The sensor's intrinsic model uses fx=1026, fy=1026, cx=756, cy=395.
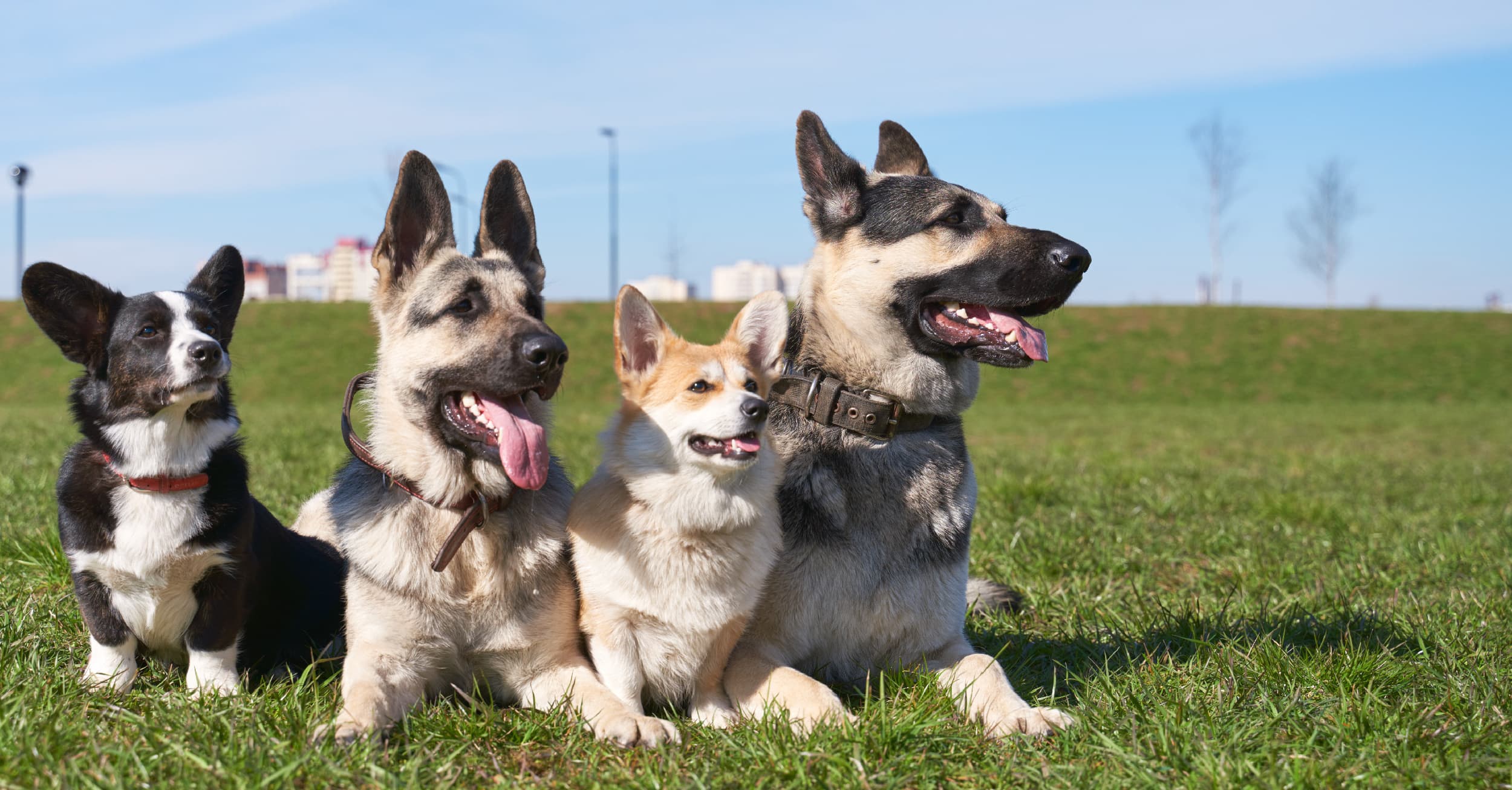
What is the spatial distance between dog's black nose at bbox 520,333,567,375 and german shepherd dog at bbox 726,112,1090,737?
3.27 ft

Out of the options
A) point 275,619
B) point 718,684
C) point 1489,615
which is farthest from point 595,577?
point 1489,615

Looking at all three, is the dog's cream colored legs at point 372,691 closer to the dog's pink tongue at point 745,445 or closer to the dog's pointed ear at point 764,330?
the dog's pink tongue at point 745,445

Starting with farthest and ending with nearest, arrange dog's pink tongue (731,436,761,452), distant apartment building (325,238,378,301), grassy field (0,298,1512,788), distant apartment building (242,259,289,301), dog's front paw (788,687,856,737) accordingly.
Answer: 1. distant apartment building (325,238,378,301)
2. distant apartment building (242,259,289,301)
3. dog's pink tongue (731,436,761,452)
4. dog's front paw (788,687,856,737)
5. grassy field (0,298,1512,788)

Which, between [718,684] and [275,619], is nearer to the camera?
[718,684]

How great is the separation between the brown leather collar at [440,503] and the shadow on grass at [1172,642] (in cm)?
214

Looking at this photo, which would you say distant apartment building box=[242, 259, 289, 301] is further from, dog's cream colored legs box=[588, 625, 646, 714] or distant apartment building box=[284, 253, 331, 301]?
dog's cream colored legs box=[588, 625, 646, 714]

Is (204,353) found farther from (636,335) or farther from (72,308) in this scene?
(636,335)

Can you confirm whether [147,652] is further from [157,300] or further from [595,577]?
[595,577]

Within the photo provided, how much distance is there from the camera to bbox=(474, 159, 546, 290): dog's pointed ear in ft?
13.1

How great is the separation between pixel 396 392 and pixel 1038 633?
10.2ft

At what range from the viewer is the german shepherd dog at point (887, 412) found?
3801mm

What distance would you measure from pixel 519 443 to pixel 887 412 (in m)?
1.38

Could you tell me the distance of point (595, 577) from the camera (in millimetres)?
3514

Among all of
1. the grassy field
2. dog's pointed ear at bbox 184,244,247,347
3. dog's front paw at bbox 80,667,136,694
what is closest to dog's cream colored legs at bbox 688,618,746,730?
the grassy field
